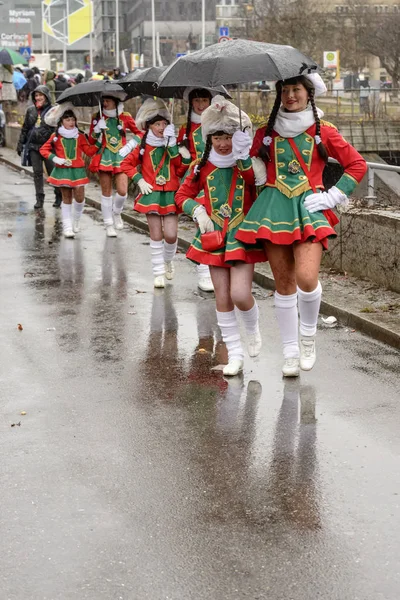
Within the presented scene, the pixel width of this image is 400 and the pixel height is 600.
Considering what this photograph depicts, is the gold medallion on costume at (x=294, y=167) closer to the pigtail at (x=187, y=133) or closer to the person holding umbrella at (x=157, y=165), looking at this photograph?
the pigtail at (x=187, y=133)

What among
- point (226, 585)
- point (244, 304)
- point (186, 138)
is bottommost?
point (226, 585)

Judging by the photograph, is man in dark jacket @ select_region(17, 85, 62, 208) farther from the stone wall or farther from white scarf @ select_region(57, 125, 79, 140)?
the stone wall

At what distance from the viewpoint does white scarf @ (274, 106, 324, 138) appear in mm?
7188

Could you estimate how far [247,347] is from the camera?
27.8 ft

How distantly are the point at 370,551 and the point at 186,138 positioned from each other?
6.30 m

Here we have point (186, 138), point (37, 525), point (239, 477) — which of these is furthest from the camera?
point (186, 138)

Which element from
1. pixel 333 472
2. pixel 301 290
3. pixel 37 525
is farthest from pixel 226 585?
pixel 301 290

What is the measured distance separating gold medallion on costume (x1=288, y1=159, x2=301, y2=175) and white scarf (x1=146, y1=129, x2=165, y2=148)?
408 centimetres

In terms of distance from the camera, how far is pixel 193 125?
10.5 metres

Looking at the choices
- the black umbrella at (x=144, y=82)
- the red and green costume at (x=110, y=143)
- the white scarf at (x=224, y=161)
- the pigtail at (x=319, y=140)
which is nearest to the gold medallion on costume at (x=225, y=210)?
the white scarf at (x=224, y=161)

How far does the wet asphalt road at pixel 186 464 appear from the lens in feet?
15.4

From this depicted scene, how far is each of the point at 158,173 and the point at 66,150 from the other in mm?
3999

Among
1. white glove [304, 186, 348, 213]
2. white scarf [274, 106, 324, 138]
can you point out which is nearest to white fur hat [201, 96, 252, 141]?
white scarf [274, 106, 324, 138]

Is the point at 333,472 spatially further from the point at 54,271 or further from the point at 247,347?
the point at 54,271
